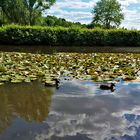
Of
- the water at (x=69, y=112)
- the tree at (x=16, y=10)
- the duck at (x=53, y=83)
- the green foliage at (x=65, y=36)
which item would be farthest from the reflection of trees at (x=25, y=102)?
the tree at (x=16, y=10)

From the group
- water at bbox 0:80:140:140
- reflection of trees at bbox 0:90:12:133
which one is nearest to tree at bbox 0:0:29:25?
water at bbox 0:80:140:140

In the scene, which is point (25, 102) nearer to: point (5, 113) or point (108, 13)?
point (5, 113)

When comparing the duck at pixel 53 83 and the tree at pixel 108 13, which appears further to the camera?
the tree at pixel 108 13

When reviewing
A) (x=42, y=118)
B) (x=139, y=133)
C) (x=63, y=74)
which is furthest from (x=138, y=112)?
(x=63, y=74)

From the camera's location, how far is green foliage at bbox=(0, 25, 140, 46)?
26.7m

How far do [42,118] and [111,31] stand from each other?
81.6 ft

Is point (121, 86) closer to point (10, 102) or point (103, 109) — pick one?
point (103, 109)

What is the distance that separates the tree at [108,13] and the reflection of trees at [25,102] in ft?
208

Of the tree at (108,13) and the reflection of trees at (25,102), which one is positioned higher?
the tree at (108,13)

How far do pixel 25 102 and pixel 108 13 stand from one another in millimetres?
65395

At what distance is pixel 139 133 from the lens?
→ 3.96 meters

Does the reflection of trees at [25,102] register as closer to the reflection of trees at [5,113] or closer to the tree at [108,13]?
the reflection of trees at [5,113]

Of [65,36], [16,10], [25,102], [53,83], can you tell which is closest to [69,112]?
[25,102]

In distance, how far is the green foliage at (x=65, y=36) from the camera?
87.5ft
